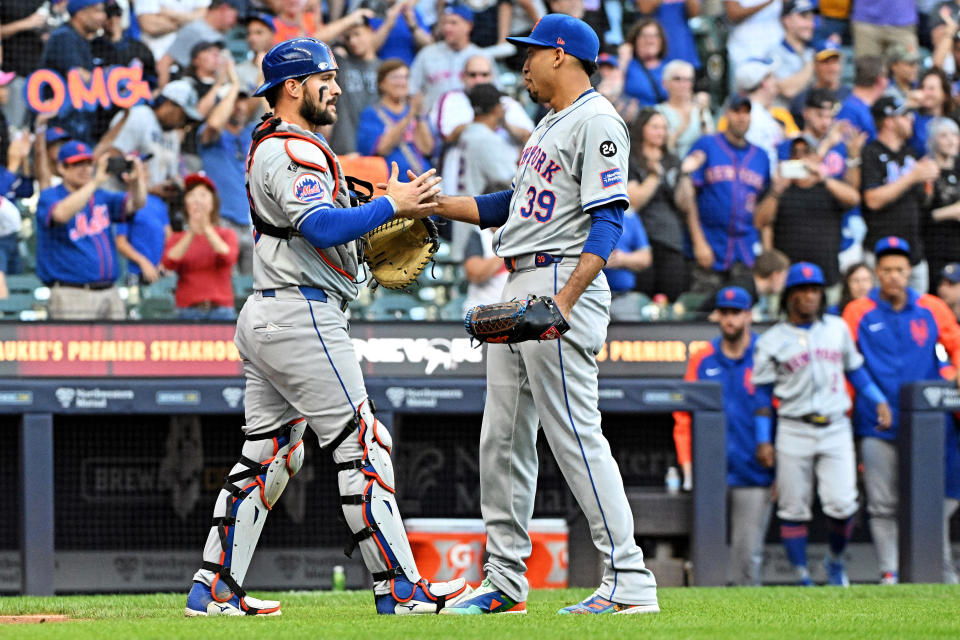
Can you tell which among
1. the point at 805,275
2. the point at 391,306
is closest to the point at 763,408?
the point at 805,275

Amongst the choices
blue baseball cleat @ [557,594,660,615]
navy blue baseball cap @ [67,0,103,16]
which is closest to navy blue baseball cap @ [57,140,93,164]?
navy blue baseball cap @ [67,0,103,16]

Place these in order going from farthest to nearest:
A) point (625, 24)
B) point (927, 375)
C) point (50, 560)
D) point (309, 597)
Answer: point (625, 24) < point (927, 375) < point (50, 560) < point (309, 597)

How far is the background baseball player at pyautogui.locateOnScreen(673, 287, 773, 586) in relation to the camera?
8.23 m

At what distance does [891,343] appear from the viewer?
28.6 feet

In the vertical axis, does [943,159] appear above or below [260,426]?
above

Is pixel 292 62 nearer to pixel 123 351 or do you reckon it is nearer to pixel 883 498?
pixel 123 351

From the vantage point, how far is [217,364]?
8273mm

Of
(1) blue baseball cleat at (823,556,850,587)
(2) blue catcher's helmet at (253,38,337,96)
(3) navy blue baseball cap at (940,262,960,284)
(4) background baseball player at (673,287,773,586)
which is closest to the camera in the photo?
(2) blue catcher's helmet at (253,38,337,96)

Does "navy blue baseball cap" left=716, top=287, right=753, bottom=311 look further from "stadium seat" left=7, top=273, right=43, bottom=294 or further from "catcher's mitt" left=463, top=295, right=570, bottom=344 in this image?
"catcher's mitt" left=463, top=295, right=570, bottom=344

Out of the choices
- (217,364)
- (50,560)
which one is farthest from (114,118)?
(50,560)

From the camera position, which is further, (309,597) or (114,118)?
(114,118)

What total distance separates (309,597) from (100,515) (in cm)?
236

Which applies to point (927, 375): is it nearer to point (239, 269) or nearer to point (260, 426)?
point (239, 269)

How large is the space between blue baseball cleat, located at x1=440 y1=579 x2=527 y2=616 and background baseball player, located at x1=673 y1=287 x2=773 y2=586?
12.7 feet
